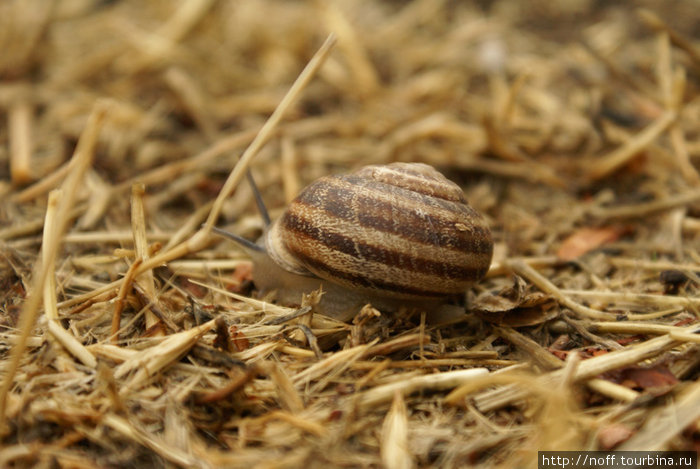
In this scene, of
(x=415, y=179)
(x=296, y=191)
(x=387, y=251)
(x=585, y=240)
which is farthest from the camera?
(x=296, y=191)

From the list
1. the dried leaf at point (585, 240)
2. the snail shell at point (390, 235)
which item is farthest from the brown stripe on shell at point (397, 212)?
the dried leaf at point (585, 240)

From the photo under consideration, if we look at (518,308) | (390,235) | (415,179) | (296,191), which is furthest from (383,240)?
(296,191)

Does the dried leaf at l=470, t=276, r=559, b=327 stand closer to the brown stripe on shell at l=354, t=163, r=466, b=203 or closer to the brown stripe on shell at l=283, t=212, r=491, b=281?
the brown stripe on shell at l=283, t=212, r=491, b=281

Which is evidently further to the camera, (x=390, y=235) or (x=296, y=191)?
(x=296, y=191)

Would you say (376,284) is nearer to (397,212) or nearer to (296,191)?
(397,212)

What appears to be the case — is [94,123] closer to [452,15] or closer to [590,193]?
[590,193]

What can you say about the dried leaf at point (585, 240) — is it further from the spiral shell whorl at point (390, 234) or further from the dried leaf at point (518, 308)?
the spiral shell whorl at point (390, 234)
